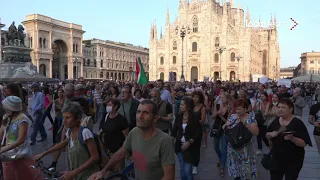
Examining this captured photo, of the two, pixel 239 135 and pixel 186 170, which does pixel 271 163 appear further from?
pixel 186 170

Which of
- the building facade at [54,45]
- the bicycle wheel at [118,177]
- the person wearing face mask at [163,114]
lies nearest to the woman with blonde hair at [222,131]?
the person wearing face mask at [163,114]

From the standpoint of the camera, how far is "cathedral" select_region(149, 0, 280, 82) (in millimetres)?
54094

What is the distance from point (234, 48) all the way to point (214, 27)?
538 centimetres

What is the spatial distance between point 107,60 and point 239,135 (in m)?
72.6

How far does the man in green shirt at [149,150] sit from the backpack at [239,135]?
78.5 inches

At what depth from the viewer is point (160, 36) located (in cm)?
6203

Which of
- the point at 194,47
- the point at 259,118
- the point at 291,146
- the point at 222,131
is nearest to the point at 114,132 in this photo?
the point at 222,131

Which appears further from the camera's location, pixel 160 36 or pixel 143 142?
pixel 160 36

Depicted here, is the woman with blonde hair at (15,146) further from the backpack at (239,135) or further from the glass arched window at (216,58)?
the glass arched window at (216,58)

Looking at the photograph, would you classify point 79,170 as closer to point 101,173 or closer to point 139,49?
point 101,173

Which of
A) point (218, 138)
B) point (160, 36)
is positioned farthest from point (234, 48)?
point (218, 138)

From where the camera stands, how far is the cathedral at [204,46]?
2130 inches

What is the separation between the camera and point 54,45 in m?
60.1

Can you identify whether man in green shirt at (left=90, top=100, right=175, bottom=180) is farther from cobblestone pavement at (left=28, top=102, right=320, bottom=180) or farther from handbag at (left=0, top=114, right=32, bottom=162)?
cobblestone pavement at (left=28, top=102, right=320, bottom=180)
